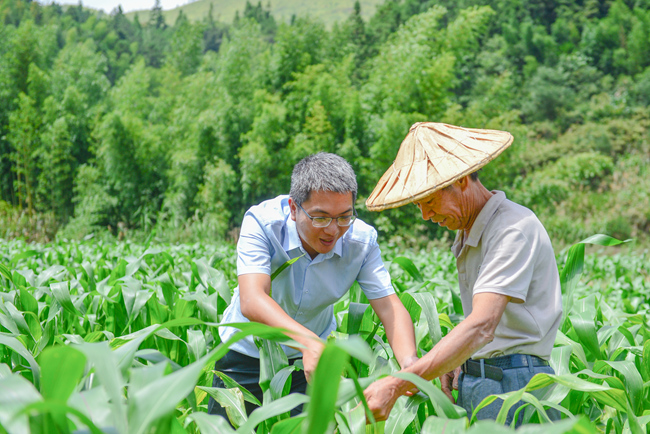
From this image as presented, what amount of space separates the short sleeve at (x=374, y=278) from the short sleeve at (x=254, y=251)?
12.2 inches

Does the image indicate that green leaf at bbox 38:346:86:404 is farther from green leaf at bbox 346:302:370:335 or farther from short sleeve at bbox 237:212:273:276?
green leaf at bbox 346:302:370:335

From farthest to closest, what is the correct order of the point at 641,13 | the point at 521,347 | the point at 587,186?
the point at 641,13, the point at 587,186, the point at 521,347

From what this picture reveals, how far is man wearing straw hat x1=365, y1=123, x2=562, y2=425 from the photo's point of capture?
131 cm

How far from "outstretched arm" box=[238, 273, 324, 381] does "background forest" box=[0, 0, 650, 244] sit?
7.32 m

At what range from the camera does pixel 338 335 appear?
183cm

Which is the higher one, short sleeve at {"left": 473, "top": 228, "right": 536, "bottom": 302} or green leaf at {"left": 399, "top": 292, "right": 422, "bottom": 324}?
short sleeve at {"left": 473, "top": 228, "right": 536, "bottom": 302}

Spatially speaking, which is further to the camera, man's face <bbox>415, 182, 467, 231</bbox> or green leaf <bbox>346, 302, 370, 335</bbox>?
green leaf <bbox>346, 302, 370, 335</bbox>

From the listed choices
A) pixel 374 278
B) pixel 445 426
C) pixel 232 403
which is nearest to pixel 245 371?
pixel 232 403

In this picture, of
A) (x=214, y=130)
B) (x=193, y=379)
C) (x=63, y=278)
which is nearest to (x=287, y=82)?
(x=214, y=130)

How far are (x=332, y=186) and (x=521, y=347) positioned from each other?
0.67 metres

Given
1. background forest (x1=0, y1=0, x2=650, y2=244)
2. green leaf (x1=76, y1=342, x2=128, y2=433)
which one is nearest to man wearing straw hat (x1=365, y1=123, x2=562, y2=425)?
green leaf (x1=76, y1=342, x2=128, y2=433)

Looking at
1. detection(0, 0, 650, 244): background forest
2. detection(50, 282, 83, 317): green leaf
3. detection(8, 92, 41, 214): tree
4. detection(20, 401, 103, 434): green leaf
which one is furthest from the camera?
detection(8, 92, 41, 214): tree

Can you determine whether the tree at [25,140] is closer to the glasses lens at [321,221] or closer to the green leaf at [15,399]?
the glasses lens at [321,221]

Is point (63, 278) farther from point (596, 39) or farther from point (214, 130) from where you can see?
point (596, 39)
